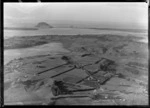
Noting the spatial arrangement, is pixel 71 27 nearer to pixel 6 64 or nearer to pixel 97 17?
pixel 97 17

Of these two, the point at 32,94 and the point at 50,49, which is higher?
the point at 50,49

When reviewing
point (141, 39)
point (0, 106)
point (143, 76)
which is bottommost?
point (0, 106)

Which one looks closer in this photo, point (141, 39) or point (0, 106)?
point (0, 106)

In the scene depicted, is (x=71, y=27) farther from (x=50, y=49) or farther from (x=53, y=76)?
(x=53, y=76)

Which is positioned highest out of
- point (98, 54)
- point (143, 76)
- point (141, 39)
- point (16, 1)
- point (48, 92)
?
point (16, 1)

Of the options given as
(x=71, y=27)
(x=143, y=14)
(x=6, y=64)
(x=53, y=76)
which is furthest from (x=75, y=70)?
(x=143, y=14)

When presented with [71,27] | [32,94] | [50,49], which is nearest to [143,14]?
[71,27]
